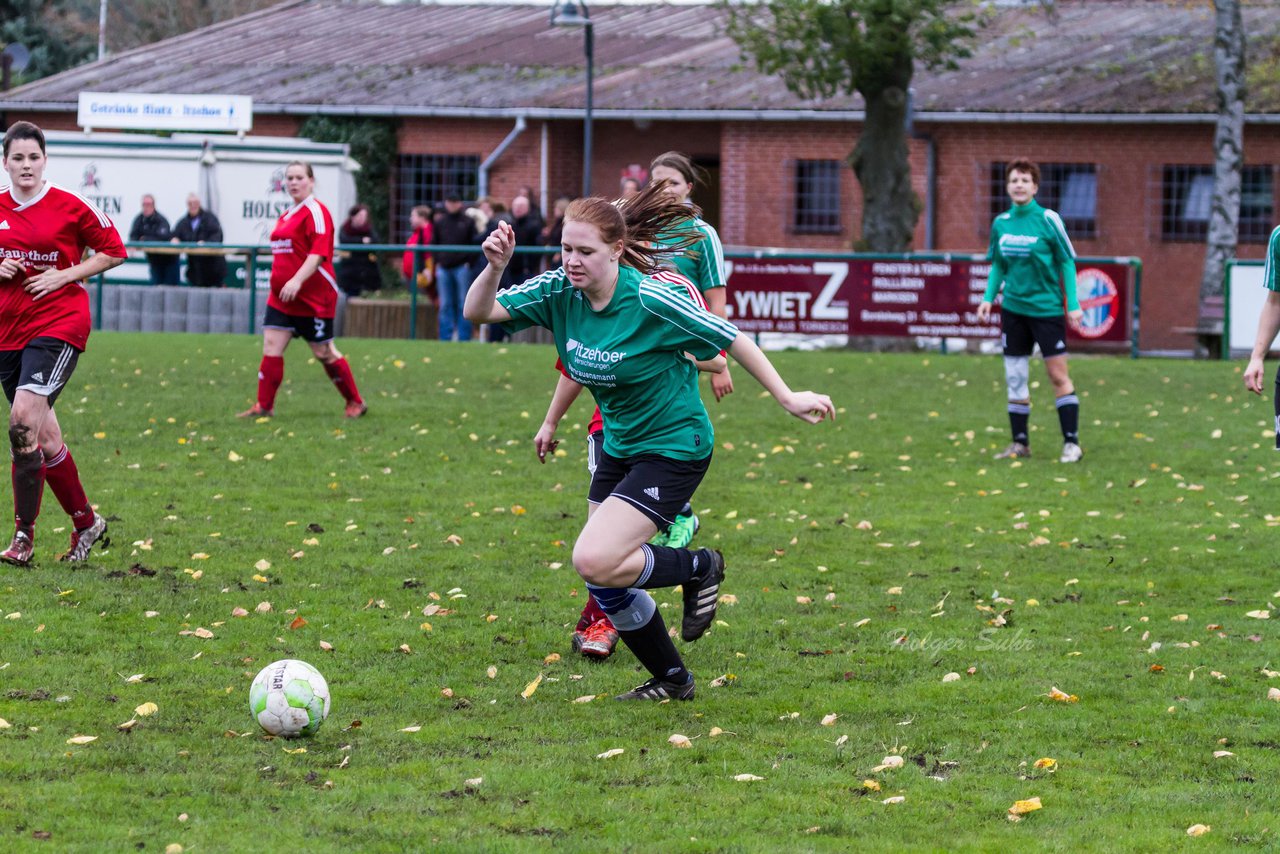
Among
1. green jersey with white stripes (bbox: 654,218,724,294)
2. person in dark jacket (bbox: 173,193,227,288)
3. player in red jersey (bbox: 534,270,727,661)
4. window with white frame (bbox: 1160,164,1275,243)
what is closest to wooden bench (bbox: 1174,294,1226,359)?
window with white frame (bbox: 1160,164,1275,243)

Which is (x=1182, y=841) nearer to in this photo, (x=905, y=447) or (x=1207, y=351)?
(x=905, y=447)

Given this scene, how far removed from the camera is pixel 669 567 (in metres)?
5.95

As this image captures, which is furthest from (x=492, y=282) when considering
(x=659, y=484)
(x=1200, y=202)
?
(x=1200, y=202)

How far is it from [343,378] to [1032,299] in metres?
5.58

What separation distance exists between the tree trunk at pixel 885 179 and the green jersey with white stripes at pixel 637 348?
68.6 feet

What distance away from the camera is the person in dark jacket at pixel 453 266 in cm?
2358

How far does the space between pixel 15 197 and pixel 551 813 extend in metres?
4.75

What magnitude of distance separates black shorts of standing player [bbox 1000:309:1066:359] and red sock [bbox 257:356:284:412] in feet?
18.9

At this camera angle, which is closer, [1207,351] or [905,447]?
[905,447]

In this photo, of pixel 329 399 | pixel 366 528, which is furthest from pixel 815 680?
pixel 329 399

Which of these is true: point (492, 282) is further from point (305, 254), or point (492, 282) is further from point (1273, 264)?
point (305, 254)

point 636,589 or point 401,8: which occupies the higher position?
point 401,8

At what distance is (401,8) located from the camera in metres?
43.4

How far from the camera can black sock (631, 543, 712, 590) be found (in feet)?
19.2
